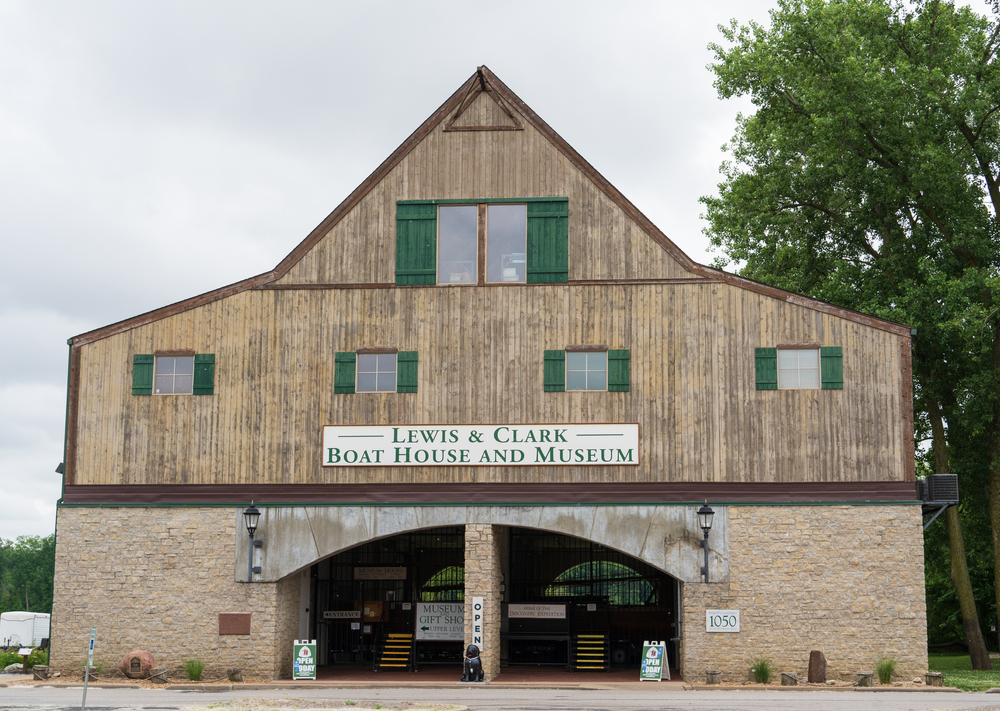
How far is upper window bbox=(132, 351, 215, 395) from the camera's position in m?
23.7

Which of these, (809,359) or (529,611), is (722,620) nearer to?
(809,359)

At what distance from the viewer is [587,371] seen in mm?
23078

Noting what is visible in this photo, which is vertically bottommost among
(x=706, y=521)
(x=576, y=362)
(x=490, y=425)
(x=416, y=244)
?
(x=706, y=521)

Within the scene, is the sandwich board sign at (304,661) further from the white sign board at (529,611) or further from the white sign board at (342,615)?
the white sign board at (529,611)

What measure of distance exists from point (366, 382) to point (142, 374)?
504 cm

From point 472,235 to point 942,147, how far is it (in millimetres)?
13541

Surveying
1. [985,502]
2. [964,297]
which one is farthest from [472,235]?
[985,502]

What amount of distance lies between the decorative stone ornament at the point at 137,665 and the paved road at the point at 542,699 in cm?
109

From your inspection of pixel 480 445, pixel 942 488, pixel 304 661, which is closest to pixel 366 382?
pixel 480 445

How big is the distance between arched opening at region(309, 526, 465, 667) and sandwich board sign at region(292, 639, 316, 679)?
3197 millimetres

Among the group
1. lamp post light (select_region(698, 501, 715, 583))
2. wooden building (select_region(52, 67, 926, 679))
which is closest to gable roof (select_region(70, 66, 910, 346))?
wooden building (select_region(52, 67, 926, 679))

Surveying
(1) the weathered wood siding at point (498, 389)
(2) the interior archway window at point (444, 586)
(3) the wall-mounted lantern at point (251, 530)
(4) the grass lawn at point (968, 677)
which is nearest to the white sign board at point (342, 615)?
(2) the interior archway window at point (444, 586)

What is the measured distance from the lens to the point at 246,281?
78.4 ft

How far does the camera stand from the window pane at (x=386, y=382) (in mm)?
23375
